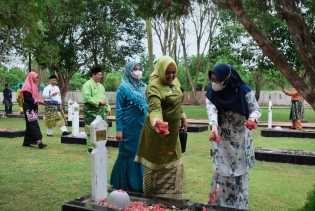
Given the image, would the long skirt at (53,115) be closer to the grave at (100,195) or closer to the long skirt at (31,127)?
the long skirt at (31,127)

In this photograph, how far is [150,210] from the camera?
4.56 metres

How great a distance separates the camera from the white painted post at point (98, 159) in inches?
184

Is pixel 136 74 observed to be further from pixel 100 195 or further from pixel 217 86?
pixel 100 195

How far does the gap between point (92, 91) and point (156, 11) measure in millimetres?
1808

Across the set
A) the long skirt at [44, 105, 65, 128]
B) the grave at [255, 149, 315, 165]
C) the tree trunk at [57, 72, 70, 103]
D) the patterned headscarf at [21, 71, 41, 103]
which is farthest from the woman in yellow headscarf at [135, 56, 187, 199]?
the tree trunk at [57, 72, 70, 103]

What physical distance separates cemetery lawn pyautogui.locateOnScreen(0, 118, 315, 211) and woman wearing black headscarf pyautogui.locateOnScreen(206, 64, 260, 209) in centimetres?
94

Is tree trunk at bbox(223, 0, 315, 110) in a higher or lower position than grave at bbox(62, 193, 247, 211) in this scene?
higher

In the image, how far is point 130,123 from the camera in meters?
5.91

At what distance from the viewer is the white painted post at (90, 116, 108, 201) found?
4.68m

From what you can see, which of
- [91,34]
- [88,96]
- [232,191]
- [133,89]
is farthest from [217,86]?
[91,34]

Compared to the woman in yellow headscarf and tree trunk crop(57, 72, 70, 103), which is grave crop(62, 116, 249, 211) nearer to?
the woman in yellow headscarf

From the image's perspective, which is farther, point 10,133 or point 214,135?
point 10,133

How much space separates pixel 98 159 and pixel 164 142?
683 millimetres

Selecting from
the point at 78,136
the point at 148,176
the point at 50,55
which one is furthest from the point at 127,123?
the point at 50,55
